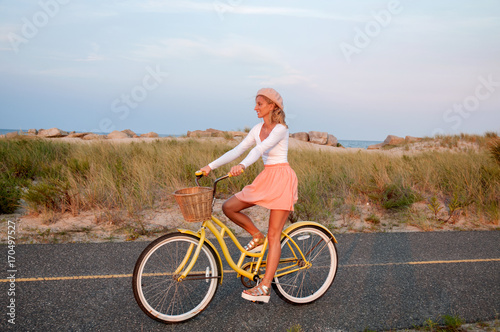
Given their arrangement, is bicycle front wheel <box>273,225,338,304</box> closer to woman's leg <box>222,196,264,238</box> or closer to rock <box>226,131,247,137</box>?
woman's leg <box>222,196,264,238</box>

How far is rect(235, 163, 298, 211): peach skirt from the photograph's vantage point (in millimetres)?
3725

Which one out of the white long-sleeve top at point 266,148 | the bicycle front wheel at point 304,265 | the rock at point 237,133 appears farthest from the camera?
the rock at point 237,133

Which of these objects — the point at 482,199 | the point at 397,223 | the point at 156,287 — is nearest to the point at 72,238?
the point at 156,287

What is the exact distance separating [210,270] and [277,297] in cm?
109

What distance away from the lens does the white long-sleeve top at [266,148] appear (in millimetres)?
3594

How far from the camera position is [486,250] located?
6.45 m

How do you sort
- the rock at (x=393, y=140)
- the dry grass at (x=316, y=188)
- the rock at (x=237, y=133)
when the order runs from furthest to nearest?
the rock at (x=393, y=140) → the rock at (x=237, y=133) → the dry grass at (x=316, y=188)

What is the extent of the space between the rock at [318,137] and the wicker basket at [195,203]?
3152cm

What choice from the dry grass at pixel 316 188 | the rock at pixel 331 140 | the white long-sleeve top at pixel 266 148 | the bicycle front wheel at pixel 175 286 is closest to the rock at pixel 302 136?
the rock at pixel 331 140

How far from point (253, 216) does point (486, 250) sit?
457cm

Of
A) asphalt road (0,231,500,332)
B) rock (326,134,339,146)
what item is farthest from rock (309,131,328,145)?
asphalt road (0,231,500,332)

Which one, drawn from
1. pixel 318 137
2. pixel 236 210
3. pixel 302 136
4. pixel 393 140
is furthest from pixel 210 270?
pixel 393 140

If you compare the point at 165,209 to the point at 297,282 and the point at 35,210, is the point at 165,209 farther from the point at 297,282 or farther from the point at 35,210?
the point at 297,282

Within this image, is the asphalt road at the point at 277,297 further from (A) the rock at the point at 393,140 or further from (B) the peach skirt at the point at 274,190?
(A) the rock at the point at 393,140
